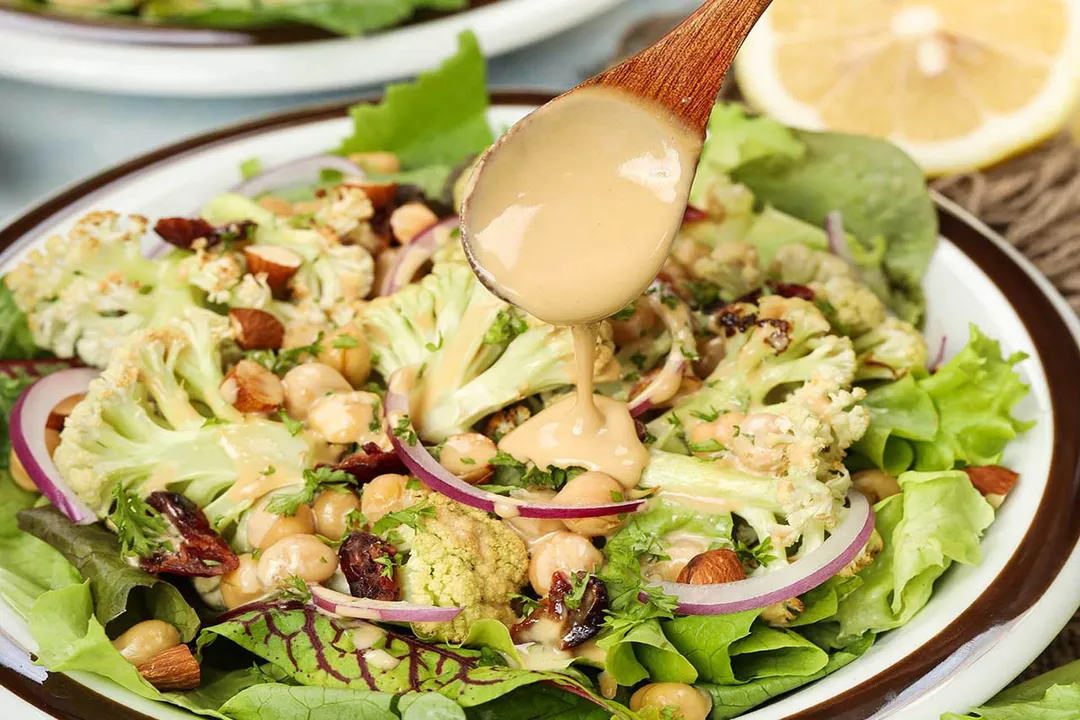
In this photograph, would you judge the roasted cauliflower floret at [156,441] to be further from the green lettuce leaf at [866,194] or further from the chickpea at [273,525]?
the green lettuce leaf at [866,194]

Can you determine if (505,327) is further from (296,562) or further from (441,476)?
(296,562)

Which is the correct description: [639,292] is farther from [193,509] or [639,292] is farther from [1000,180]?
[1000,180]

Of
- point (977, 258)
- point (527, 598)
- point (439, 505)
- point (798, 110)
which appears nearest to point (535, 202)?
point (439, 505)

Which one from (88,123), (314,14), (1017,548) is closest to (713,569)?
(1017,548)

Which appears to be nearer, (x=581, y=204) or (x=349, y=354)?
(x=581, y=204)

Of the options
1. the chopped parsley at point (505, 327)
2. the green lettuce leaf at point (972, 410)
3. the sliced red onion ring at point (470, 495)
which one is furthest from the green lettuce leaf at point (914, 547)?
the chopped parsley at point (505, 327)

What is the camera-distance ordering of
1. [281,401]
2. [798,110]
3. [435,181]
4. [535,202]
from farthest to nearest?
[798,110]
[435,181]
[281,401]
[535,202]

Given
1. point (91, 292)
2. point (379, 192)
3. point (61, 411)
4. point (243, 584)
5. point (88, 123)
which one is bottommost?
point (243, 584)
